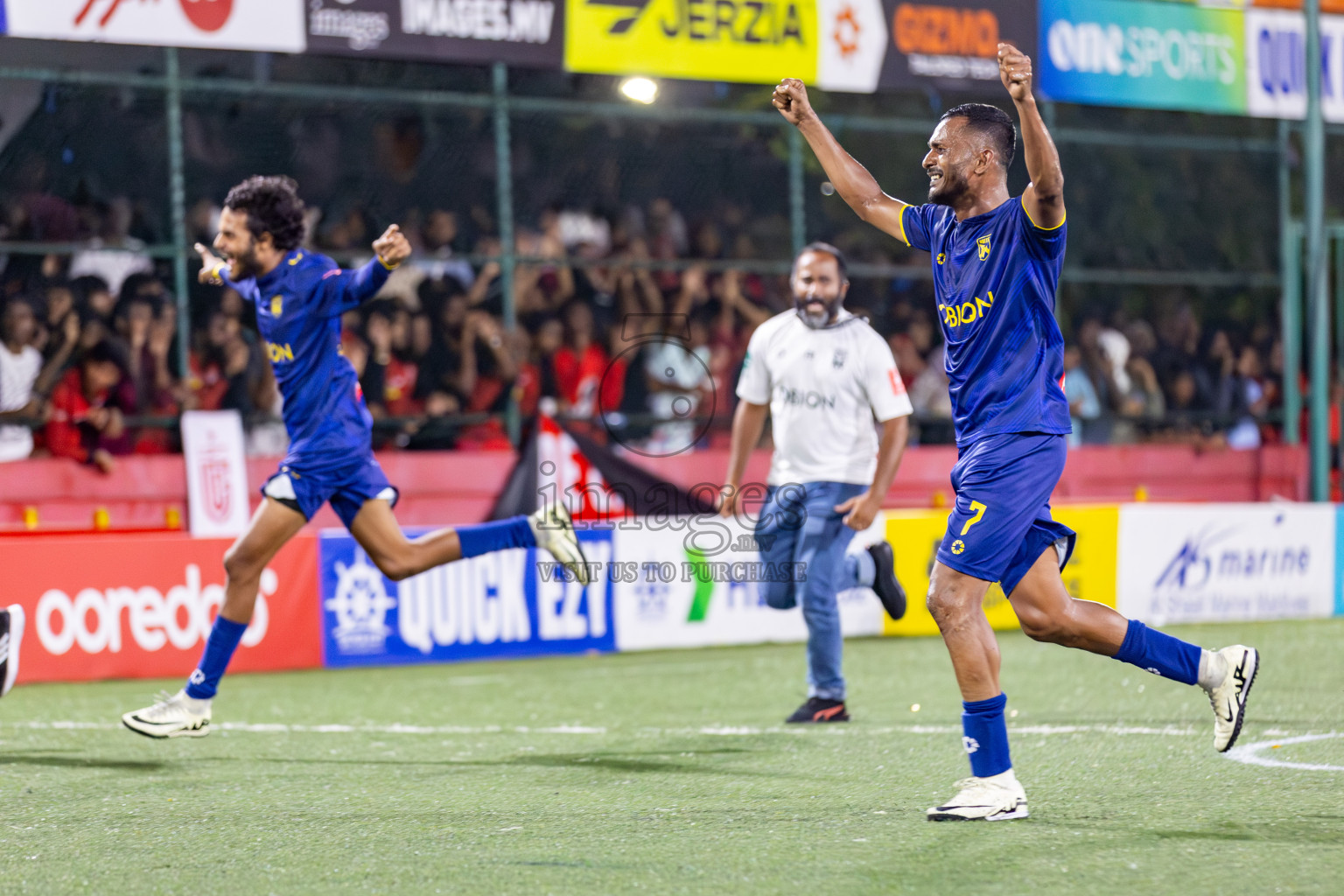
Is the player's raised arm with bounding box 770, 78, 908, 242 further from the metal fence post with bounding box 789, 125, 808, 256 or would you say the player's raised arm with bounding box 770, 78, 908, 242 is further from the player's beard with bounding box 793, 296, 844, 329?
the metal fence post with bounding box 789, 125, 808, 256

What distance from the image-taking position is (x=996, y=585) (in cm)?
1193

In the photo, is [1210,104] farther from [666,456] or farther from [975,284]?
[975,284]

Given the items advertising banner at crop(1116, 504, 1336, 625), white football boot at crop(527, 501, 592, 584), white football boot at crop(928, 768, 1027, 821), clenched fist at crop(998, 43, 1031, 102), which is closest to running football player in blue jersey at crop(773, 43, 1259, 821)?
white football boot at crop(928, 768, 1027, 821)

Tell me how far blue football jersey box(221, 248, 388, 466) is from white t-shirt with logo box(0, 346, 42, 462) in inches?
191

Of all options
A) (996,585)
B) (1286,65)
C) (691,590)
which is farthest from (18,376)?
(1286,65)

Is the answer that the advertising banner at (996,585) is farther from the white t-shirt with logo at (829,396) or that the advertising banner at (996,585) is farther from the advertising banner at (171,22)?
the advertising banner at (171,22)

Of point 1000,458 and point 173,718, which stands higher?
point 1000,458

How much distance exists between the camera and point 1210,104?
1460 cm

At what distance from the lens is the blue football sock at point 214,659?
666 cm

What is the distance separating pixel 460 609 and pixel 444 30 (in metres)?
4.24

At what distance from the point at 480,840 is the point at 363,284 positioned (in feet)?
8.70

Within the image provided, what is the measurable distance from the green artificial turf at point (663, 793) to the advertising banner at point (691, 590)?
6.26 feet

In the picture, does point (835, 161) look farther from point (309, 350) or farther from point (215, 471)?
point (215, 471)

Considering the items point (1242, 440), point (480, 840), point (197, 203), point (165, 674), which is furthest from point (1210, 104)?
point (480, 840)
